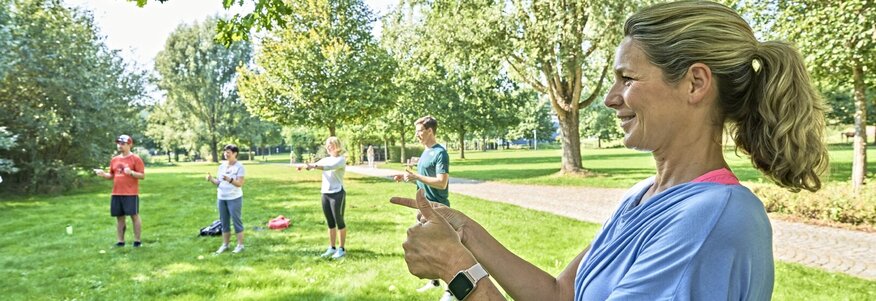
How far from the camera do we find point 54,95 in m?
20.5

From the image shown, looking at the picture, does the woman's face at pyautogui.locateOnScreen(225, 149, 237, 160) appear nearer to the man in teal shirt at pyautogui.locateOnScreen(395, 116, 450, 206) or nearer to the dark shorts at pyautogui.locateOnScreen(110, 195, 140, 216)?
the dark shorts at pyautogui.locateOnScreen(110, 195, 140, 216)

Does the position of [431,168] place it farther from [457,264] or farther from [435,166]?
[457,264]

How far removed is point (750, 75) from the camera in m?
1.39

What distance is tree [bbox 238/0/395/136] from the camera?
978 inches

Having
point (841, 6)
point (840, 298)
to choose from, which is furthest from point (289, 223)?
point (841, 6)

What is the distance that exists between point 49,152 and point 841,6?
2696cm

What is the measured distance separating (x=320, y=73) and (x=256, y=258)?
695 inches

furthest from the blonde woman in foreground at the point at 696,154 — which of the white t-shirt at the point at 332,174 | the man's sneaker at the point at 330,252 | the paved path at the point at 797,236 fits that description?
the man's sneaker at the point at 330,252

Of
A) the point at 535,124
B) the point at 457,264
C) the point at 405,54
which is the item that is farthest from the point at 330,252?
the point at 535,124

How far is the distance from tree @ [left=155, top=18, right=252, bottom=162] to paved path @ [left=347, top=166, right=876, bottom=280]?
45713 millimetres

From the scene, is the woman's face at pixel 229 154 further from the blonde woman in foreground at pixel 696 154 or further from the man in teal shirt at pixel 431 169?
the blonde woman in foreground at pixel 696 154

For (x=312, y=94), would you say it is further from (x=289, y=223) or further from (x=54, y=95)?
(x=289, y=223)

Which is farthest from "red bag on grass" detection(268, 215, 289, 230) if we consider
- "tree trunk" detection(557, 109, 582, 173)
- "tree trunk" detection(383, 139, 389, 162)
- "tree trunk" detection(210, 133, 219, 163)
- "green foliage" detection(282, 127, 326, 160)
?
"tree trunk" detection(210, 133, 219, 163)

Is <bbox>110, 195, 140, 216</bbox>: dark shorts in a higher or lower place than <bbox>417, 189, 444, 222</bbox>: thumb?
lower
